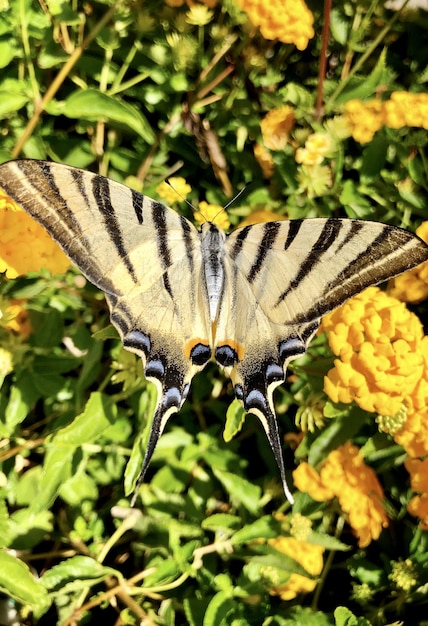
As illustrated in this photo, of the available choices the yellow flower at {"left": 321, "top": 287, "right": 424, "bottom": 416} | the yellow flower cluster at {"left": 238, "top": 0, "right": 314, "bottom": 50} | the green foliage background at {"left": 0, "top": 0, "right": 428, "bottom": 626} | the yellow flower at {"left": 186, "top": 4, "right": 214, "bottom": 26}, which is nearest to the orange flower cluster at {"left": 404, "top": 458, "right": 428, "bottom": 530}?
the green foliage background at {"left": 0, "top": 0, "right": 428, "bottom": 626}

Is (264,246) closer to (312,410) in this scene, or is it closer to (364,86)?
(312,410)

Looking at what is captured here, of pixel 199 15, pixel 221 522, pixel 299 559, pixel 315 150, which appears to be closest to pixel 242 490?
pixel 221 522

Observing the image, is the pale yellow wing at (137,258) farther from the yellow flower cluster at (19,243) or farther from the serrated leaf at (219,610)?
the serrated leaf at (219,610)

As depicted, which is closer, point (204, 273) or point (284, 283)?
point (284, 283)

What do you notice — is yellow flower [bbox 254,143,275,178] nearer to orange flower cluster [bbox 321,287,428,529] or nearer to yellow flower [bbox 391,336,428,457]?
orange flower cluster [bbox 321,287,428,529]

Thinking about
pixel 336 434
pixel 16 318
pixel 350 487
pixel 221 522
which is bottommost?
pixel 221 522

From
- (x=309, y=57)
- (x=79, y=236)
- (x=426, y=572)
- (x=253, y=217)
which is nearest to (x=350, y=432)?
(x=426, y=572)

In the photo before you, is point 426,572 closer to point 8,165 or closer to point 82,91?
point 8,165
